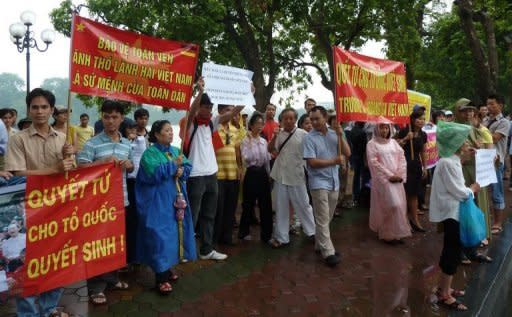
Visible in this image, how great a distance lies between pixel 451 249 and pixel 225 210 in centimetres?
267

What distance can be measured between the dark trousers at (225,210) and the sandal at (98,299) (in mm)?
1815

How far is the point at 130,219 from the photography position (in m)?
4.12

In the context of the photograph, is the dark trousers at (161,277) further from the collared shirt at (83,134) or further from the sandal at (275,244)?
the collared shirt at (83,134)

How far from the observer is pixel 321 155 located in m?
4.80

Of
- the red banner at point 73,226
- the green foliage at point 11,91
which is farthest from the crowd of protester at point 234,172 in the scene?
the green foliage at point 11,91

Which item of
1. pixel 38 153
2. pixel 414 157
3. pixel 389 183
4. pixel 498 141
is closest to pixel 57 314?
pixel 38 153

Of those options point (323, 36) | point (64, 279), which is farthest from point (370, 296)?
point (323, 36)

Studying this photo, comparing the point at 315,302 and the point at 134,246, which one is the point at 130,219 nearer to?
the point at 134,246

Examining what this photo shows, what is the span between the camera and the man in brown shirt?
2.98m

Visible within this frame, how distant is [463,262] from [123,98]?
159 inches

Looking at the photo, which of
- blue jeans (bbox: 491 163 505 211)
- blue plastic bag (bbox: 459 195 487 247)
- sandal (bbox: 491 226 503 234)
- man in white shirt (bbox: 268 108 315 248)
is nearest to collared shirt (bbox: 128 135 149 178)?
man in white shirt (bbox: 268 108 315 248)

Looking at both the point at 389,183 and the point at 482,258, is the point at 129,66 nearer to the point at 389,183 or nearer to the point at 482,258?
the point at 389,183

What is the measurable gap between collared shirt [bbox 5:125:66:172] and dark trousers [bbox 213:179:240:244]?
2.26 metres

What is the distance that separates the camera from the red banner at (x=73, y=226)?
2.97 meters
